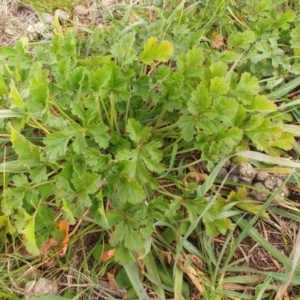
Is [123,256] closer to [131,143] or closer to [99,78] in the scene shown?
[131,143]

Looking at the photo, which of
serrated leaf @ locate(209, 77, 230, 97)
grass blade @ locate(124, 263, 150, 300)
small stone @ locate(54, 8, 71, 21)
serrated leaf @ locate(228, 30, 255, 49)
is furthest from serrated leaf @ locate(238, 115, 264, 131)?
small stone @ locate(54, 8, 71, 21)

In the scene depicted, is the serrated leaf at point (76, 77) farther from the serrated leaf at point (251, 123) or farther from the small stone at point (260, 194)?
the small stone at point (260, 194)

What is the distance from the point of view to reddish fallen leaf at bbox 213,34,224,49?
6.36ft

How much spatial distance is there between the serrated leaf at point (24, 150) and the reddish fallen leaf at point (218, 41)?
95cm

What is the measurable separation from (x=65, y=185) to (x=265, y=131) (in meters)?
0.69

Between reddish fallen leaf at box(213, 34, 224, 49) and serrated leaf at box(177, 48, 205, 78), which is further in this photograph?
reddish fallen leaf at box(213, 34, 224, 49)

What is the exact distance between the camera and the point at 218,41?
1947 millimetres

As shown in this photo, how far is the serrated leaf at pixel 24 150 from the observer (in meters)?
1.36

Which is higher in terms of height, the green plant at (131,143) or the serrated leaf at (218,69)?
the serrated leaf at (218,69)

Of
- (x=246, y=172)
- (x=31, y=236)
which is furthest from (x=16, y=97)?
(x=246, y=172)

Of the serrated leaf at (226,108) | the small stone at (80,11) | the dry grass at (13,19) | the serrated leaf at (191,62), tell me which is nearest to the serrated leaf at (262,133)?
the serrated leaf at (226,108)

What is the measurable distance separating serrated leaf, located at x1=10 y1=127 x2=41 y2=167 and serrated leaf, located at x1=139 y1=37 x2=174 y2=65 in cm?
49

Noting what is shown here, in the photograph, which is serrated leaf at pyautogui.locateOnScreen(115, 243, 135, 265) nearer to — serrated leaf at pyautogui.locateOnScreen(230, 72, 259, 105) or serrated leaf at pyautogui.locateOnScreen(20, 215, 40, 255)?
serrated leaf at pyautogui.locateOnScreen(20, 215, 40, 255)

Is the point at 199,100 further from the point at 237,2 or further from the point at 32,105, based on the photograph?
the point at 237,2
